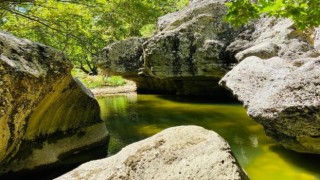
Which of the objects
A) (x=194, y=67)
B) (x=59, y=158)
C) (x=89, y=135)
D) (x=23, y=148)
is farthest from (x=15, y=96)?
(x=194, y=67)

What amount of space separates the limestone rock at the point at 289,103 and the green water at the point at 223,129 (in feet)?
1.71

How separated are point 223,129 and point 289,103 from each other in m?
4.18

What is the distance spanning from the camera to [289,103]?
21.9ft

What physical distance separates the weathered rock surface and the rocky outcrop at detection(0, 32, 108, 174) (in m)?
2.74

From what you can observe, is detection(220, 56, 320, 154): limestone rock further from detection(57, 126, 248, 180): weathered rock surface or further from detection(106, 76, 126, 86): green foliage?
detection(106, 76, 126, 86): green foliage

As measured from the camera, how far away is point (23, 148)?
7293 millimetres

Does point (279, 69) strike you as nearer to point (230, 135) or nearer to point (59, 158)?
point (230, 135)

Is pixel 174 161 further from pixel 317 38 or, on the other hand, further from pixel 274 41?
pixel 274 41

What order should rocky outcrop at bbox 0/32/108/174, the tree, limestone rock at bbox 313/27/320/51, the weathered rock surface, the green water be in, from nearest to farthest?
the weathered rock surface → rocky outcrop at bbox 0/32/108/174 → the green water → limestone rock at bbox 313/27/320/51 → the tree

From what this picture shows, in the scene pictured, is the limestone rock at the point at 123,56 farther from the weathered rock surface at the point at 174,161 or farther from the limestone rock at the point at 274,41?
the weathered rock surface at the point at 174,161

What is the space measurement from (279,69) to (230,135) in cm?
253

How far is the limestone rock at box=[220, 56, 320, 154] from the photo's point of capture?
254 inches

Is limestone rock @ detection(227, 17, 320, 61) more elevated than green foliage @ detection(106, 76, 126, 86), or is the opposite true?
limestone rock @ detection(227, 17, 320, 61)

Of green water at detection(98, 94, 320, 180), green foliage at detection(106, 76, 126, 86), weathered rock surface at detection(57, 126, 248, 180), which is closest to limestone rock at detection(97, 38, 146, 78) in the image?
green water at detection(98, 94, 320, 180)
